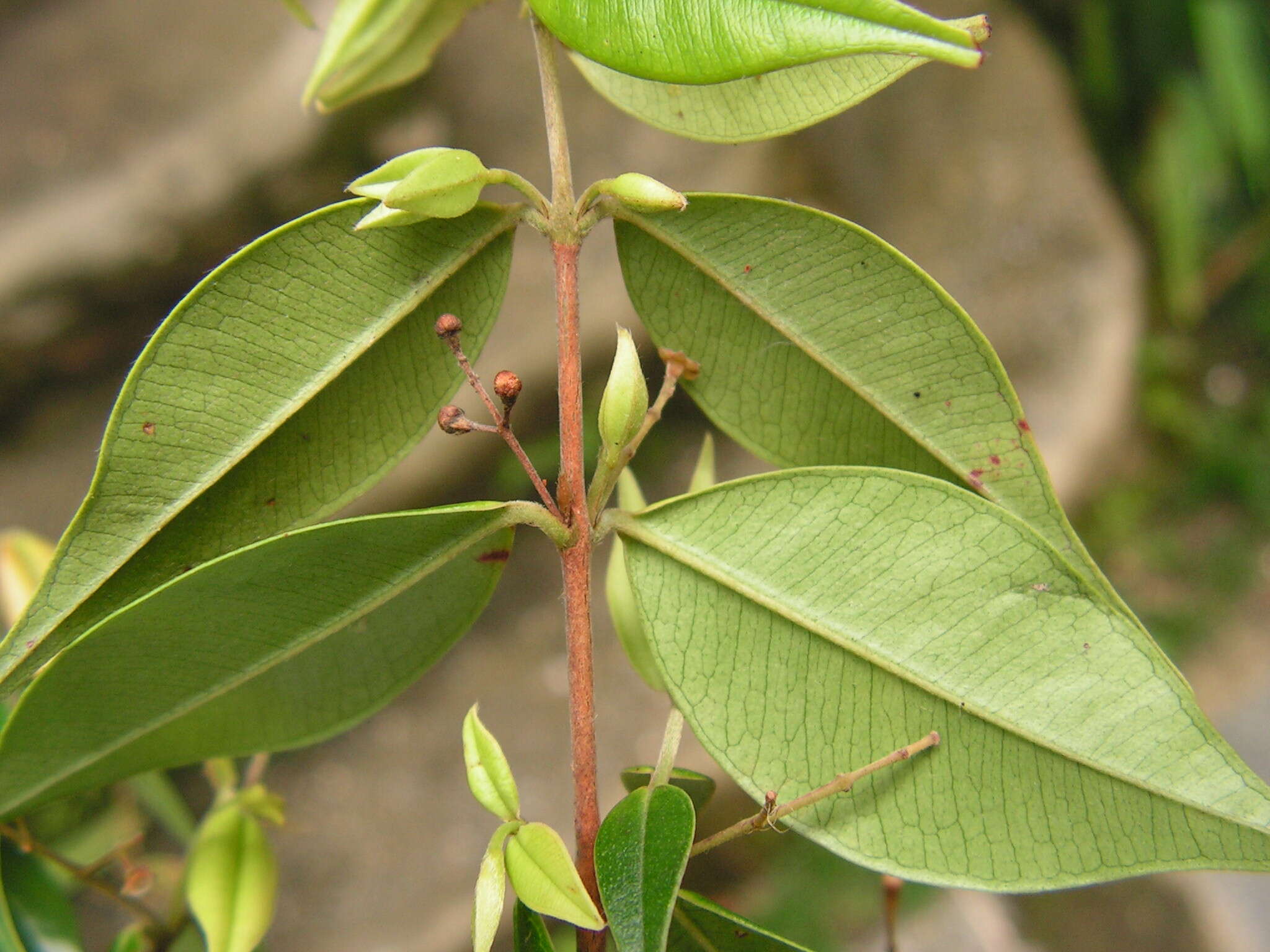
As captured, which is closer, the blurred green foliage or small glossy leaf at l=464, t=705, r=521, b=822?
small glossy leaf at l=464, t=705, r=521, b=822

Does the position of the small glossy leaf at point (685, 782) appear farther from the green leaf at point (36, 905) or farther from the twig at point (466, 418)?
the green leaf at point (36, 905)

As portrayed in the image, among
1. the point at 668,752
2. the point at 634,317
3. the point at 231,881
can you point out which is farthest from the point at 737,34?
the point at 634,317

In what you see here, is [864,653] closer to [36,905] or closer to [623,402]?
[623,402]

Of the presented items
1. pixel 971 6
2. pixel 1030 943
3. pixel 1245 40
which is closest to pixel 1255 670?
pixel 1030 943

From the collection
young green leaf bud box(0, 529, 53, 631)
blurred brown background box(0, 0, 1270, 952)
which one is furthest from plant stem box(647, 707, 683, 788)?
blurred brown background box(0, 0, 1270, 952)

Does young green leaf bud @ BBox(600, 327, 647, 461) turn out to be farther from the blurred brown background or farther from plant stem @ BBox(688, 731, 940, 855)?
the blurred brown background

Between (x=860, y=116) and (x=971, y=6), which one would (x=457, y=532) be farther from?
(x=971, y=6)

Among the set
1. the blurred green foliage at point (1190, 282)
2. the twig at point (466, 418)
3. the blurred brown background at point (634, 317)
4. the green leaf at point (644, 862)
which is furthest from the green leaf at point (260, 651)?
the blurred green foliage at point (1190, 282)
